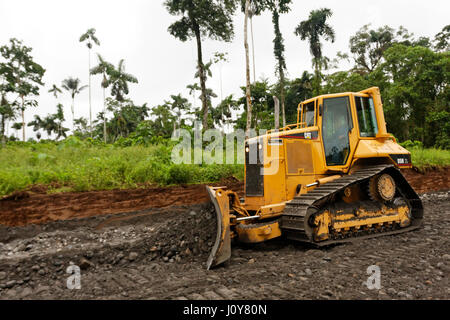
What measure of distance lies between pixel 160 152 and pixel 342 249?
7487 mm

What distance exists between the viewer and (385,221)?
578 centimetres

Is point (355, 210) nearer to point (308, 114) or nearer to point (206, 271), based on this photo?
point (308, 114)

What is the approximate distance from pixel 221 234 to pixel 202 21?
1707cm

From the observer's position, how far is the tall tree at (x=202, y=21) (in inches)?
717

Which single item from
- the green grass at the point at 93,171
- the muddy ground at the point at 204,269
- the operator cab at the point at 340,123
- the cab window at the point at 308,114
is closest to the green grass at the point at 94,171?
the green grass at the point at 93,171

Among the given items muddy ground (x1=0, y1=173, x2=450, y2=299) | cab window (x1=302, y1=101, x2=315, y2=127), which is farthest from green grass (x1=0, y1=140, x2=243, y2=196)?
cab window (x1=302, y1=101, x2=315, y2=127)

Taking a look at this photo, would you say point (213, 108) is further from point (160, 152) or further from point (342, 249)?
point (342, 249)

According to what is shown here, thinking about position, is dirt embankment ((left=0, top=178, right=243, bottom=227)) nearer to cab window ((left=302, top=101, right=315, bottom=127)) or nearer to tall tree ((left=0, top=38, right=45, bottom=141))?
cab window ((left=302, top=101, right=315, bottom=127))

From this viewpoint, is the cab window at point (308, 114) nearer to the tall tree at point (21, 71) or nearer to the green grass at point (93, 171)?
the green grass at point (93, 171)

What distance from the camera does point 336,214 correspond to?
17.1 feet

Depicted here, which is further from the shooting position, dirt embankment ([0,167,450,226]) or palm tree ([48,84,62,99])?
palm tree ([48,84,62,99])

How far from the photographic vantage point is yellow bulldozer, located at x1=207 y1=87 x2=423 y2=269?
194 inches

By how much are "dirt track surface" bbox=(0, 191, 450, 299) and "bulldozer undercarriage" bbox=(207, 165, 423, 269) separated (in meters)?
0.26
